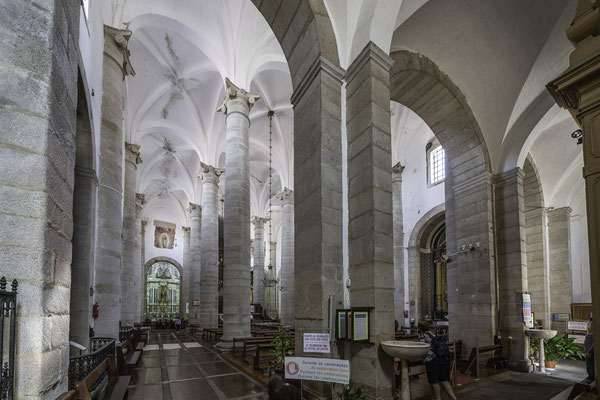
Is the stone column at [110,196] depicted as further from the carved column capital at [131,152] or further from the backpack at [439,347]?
the backpack at [439,347]

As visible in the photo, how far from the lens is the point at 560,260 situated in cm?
1744

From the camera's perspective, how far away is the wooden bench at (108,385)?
3.84 meters

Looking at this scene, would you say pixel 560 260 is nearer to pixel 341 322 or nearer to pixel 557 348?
pixel 557 348

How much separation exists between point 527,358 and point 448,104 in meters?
7.45

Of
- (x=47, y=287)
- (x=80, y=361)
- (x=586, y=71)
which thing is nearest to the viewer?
(x=47, y=287)

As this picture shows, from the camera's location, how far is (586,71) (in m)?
4.30

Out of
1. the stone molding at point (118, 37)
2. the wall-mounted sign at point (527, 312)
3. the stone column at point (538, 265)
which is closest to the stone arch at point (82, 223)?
the stone molding at point (118, 37)

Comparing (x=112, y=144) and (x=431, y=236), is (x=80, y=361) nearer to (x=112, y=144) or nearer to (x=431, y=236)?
(x=112, y=144)

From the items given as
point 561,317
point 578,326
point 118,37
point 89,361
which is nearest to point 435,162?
point 561,317

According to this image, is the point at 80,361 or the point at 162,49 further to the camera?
the point at 162,49

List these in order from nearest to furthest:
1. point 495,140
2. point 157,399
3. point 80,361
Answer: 1. point 80,361
2. point 157,399
3. point 495,140

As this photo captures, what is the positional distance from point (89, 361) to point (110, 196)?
486 cm

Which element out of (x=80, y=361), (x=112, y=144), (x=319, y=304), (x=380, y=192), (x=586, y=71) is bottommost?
(x=80, y=361)

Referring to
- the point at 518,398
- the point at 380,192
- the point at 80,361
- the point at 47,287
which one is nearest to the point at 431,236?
the point at 518,398
